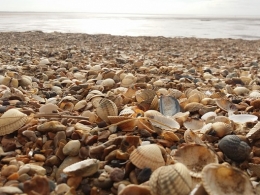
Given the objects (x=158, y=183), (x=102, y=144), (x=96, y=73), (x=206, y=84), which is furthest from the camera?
(x=96, y=73)

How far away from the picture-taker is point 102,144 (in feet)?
6.52

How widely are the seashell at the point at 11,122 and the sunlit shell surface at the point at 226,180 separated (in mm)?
1456

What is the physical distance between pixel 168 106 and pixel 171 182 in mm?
1366

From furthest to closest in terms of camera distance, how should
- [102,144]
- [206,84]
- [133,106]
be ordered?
[206,84] → [133,106] → [102,144]

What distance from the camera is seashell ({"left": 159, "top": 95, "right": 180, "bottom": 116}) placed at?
8.90ft

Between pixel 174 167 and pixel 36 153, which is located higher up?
pixel 174 167

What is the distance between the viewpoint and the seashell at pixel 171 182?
1.45 meters

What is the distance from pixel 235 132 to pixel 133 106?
0.98m

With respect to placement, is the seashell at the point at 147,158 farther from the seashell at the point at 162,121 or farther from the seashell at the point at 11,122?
the seashell at the point at 11,122

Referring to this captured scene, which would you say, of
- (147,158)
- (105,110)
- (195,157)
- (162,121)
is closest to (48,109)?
(105,110)

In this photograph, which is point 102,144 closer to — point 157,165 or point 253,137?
point 157,165

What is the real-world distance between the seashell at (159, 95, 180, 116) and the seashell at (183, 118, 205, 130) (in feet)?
0.92

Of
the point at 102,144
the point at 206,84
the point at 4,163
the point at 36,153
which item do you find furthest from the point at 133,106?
the point at 206,84

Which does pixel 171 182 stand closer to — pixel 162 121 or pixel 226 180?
pixel 226 180
